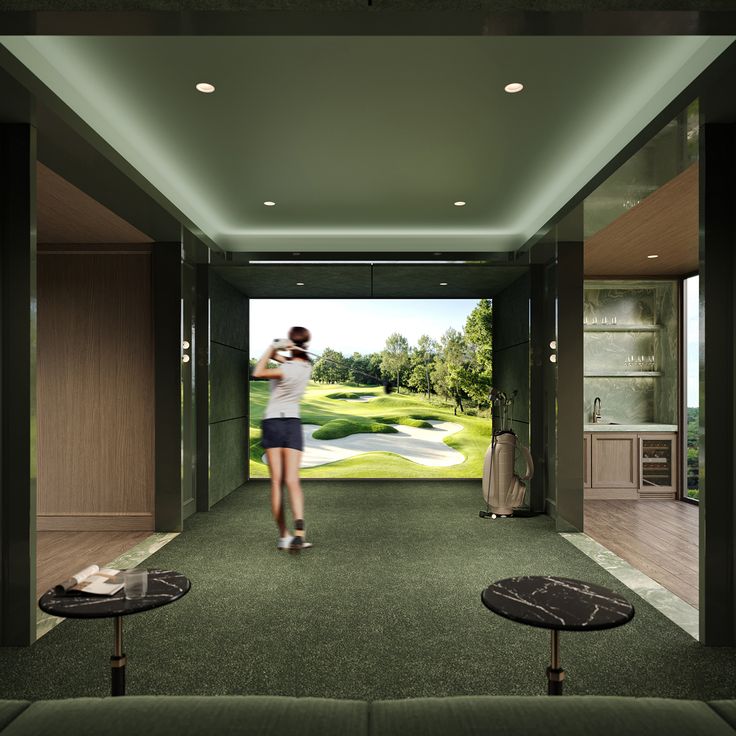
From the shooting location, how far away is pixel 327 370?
8.56 m

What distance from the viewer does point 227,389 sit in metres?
7.13

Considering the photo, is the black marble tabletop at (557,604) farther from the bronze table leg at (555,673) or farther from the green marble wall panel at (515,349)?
the green marble wall panel at (515,349)

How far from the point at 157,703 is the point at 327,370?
7493 mm

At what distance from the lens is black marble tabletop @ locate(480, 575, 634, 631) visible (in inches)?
68.9

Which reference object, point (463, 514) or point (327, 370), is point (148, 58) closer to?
point (463, 514)

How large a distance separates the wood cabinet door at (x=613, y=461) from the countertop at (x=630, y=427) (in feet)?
0.16

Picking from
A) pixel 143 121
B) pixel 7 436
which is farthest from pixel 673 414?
pixel 7 436

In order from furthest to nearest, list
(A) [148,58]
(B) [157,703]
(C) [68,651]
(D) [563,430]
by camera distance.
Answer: (D) [563,430] < (A) [148,58] < (C) [68,651] < (B) [157,703]

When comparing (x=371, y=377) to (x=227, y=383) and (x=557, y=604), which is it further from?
(x=557, y=604)

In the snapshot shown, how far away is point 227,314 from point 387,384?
2552 millimetres

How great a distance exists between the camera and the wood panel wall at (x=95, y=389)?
5449mm

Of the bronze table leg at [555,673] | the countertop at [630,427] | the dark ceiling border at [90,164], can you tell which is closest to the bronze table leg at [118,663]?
the bronze table leg at [555,673]
